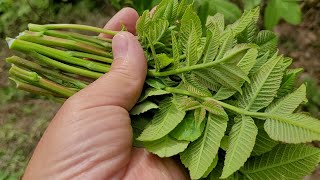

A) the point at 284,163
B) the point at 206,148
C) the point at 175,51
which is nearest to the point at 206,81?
the point at 175,51

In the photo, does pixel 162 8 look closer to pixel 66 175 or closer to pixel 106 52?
pixel 106 52

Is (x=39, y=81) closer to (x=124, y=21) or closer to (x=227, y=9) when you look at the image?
(x=124, y=21)

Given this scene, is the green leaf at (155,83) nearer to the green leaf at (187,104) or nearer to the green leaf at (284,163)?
the green leaf at (187,104)

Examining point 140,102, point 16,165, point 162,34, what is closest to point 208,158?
point 140,102

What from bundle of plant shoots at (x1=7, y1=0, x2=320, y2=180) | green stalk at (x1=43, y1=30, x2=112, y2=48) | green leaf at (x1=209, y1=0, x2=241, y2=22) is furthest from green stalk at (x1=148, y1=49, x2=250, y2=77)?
green leaf at (x1=209, y1=0, x2=241, y2=22)

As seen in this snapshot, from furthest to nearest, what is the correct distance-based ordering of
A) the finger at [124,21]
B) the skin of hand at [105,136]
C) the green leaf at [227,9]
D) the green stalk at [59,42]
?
the finger at [124,21], the green leaf at [227,9], the green stalk at [59,42], the skin of hand at [105,136]

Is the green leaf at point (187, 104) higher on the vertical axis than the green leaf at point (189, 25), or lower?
lower

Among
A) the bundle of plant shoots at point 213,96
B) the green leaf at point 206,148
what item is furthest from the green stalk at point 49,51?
the green leaf at point 206,148
